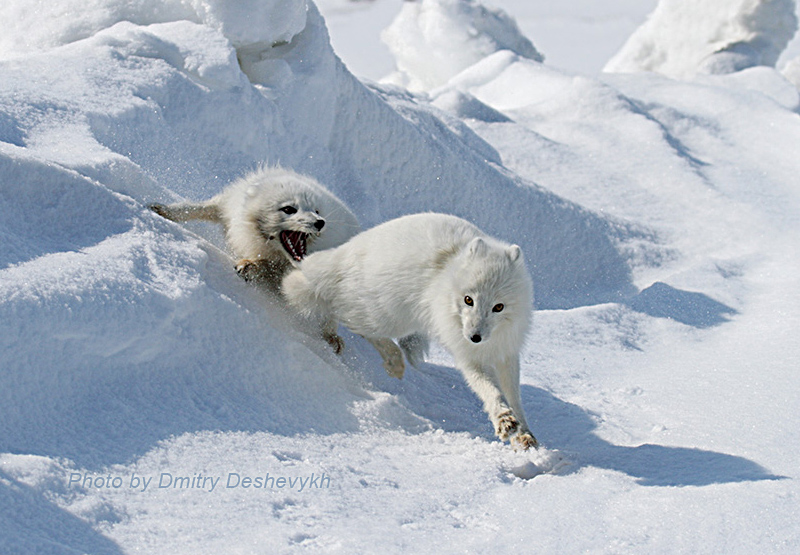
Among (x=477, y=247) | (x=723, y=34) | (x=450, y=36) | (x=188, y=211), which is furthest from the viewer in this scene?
(x=723, y=34)

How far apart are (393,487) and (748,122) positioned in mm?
7810

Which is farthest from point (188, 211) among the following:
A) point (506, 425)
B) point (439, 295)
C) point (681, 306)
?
point (681, 306)

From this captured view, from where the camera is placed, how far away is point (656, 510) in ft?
7.60

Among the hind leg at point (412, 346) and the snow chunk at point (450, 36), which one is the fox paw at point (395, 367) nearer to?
the hind leg at point (412, 346)

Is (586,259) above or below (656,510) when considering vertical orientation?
below

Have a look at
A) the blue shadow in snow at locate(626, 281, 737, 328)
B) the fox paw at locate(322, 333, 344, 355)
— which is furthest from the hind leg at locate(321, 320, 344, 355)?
the blue shadow in snow at locate(626, 281, 737, 328)

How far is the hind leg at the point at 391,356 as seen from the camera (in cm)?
333

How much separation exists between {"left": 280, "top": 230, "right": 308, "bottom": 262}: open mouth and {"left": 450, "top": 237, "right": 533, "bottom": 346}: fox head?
0.89 meters

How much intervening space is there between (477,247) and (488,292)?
6.7 inches

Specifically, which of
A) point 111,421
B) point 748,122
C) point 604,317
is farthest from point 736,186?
point 111,421

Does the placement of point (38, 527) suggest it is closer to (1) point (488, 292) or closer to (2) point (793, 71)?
(1) point (488, 292)

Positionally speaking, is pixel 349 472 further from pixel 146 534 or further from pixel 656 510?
pixel 656 510

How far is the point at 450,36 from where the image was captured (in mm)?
11766

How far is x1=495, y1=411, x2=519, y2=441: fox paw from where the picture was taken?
8.86 ft
